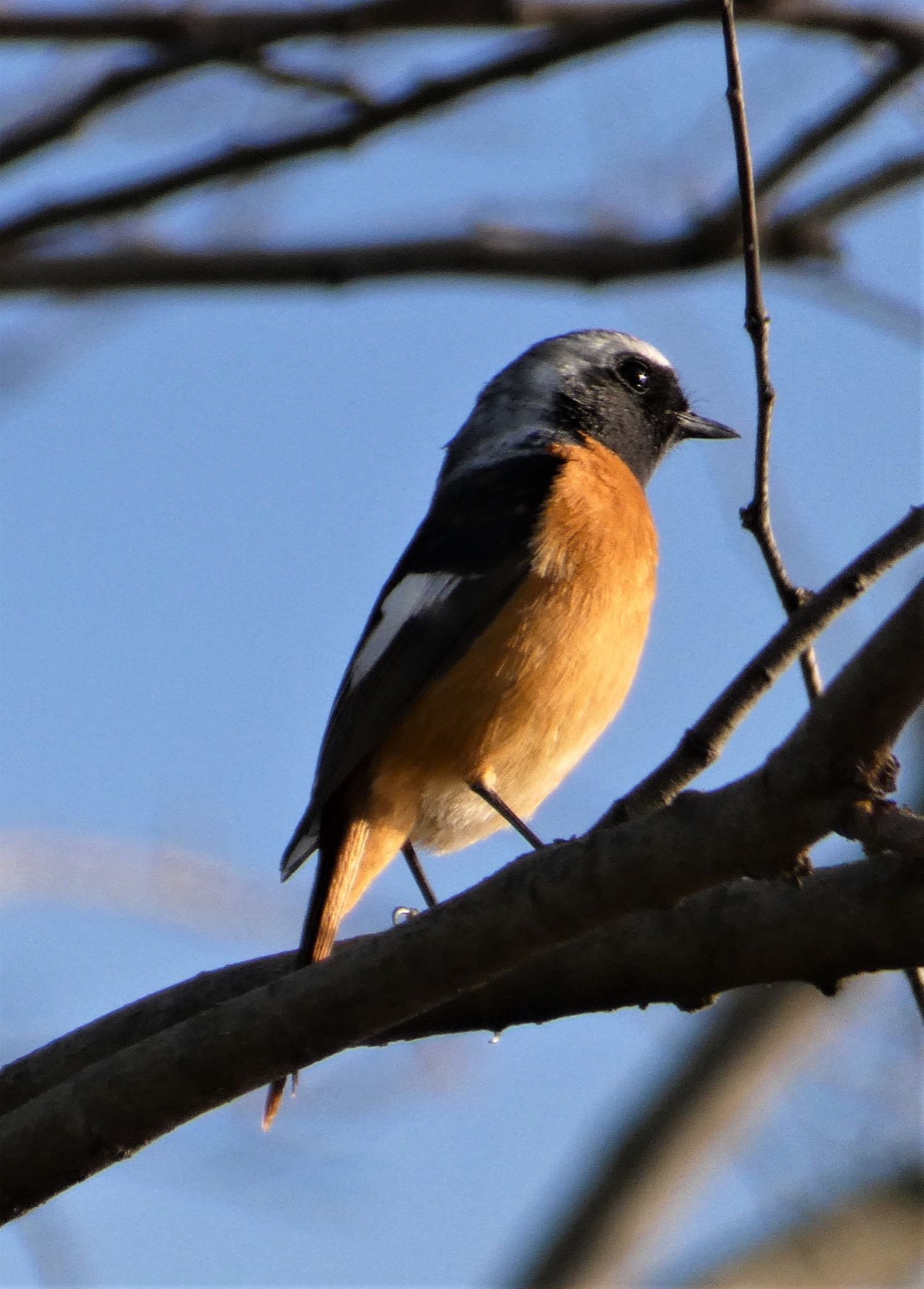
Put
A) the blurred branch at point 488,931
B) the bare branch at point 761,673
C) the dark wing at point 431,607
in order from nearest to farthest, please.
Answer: the blurred branch at point 488,931 < the bare branch at point 761,673 < the dark wing at point 431,607

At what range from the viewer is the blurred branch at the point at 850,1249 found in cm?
927

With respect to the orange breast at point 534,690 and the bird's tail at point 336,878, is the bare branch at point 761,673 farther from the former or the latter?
the orange breast at point 534,690

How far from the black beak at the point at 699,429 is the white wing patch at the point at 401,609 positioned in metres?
1.83

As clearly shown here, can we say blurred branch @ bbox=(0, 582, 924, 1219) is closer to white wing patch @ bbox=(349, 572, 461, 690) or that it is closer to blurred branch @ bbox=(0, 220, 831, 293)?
white wing patch @ bbox=(349, 572, 461, 690)

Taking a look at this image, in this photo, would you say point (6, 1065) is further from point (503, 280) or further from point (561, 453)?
point (503, 280)

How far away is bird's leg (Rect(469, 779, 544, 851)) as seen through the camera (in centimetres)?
529

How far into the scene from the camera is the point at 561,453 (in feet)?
20.2

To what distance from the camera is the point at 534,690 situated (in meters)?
5.25

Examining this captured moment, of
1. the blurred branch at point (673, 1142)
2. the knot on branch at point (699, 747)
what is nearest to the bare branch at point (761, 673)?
the knot on branch at point (699, 747)

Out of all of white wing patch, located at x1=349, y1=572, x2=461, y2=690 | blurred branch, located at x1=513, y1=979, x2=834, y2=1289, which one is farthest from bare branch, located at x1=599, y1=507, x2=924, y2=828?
blurred branch, located at x1=513, y1=979, x2=834, y2=1289

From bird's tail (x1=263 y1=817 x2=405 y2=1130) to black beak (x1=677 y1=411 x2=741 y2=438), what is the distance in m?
2.61

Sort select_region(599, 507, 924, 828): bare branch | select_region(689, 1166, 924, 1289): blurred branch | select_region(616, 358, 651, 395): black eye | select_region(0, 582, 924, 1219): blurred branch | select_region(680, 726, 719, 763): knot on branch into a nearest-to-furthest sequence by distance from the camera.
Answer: select_region(0, 582, 924, 1219): blurred branch < select_region(599, 507, 924, 828): bare branch < select_region(680, 726, 719, 763): knot on branch < select_region(616, 358, 651, 395): black eye < select_region(689, 1166, 924, 1289): blurred branch

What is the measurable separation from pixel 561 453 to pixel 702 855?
3348 millimetres

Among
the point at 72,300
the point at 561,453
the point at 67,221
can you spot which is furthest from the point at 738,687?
the point at 72,300
